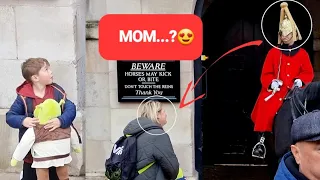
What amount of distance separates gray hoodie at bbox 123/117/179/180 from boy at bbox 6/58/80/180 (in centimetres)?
77

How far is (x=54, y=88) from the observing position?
560 centimetres

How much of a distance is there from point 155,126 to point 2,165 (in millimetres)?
2704

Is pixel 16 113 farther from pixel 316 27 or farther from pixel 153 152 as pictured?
pixel 316 27

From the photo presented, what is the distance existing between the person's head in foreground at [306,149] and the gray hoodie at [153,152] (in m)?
2.44

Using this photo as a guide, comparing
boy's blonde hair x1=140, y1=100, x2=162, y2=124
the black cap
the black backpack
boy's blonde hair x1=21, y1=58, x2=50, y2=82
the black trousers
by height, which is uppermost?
boy's blonde hair x1=21, y1=58, x2=50, y2=82

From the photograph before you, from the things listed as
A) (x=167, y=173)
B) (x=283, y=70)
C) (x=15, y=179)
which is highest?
(x=283, y=70)

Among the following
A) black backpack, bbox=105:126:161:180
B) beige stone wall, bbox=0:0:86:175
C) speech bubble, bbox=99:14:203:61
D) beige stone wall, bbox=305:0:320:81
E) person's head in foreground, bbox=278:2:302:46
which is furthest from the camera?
beige stone wall, bbox=305:0:320:81

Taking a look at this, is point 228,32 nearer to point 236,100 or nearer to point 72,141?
point 236,100

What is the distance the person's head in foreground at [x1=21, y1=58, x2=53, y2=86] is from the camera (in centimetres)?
546

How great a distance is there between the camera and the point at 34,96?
552cm

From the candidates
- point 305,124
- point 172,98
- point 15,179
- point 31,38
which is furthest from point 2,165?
point 305,124

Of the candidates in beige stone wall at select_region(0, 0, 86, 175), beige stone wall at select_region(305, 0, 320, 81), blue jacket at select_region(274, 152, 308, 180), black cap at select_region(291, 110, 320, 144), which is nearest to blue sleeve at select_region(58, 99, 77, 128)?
beige stone wall at select_region(0, 0, 86, 175)

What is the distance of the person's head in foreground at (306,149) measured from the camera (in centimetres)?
242

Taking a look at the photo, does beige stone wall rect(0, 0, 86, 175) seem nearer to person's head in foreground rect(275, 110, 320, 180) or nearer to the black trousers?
the black trousers
